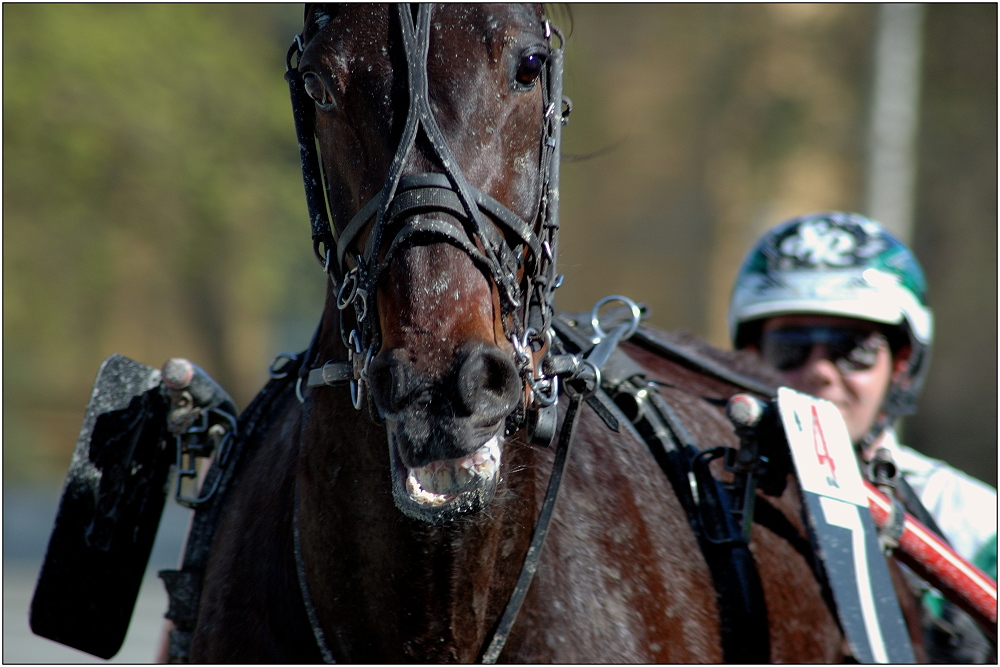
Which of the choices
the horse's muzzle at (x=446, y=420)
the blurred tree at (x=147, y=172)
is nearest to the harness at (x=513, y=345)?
the horse's muzzle at (x=446, y=420)

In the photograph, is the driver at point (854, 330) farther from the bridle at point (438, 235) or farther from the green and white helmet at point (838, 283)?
the bridle at point (438, 235)

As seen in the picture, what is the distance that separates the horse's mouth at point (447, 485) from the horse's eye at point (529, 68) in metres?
0.64

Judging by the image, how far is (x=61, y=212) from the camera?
11.8m

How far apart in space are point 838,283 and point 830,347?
234 mm

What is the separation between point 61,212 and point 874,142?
9.01 m

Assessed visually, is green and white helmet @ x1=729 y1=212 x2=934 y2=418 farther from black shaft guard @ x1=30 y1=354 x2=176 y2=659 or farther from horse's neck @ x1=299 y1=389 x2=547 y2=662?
black shaft guard @ x1=30 y1=354 x2=176 y2=659

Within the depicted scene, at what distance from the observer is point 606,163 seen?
12844 mm

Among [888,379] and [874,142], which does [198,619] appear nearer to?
[888,379]

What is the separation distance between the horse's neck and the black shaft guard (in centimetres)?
79

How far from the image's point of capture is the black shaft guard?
2539mm

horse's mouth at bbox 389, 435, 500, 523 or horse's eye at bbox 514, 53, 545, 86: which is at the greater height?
horse's eye at bbox 514, 53, 545, 86

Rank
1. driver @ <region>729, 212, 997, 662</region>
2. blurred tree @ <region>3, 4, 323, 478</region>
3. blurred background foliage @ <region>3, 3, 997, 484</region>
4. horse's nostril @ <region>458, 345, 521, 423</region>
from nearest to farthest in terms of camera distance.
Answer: horse's nostril @ <region>458, 345, 521, 423</region> → driver @ <region>729, 212, 997, 662</region> → blurred background foliage @ <region>3, 3, 997, 484</region> → blurred tree @ <region>3, 4, 323, 478</region>

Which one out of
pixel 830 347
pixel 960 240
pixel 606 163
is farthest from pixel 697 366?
pixel 606 163

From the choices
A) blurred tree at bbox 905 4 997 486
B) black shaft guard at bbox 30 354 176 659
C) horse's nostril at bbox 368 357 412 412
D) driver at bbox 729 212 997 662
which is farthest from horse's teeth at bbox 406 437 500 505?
blurred tree at bbox 905 4 997 486
